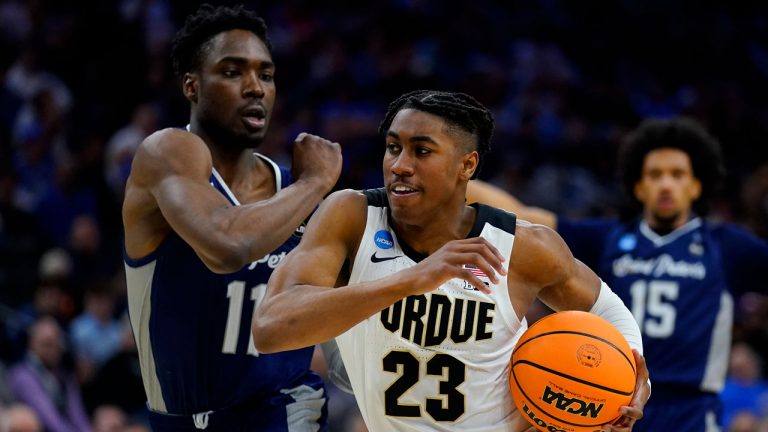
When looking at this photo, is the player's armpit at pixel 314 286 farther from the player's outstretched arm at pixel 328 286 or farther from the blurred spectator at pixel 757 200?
the blurred spectator at pixel 757 200

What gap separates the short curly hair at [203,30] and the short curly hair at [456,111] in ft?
3.23

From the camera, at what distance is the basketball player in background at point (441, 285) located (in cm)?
389

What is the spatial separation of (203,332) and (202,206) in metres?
0.59

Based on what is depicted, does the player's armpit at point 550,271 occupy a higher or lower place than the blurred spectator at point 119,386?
higher

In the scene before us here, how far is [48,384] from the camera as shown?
8.79m

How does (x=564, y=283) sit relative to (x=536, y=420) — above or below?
above

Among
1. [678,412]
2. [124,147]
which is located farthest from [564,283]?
[124,147]

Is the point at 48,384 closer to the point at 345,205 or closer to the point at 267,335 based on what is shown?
the point at 345,205

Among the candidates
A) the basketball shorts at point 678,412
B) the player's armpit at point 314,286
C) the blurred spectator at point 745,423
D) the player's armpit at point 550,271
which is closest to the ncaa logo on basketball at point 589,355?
the player's armpit at point 550,271

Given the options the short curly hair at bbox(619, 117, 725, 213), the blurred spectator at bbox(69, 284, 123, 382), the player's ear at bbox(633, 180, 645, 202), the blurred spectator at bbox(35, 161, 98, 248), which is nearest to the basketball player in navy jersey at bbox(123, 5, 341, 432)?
the player's ear at bbox(633, 180, 645, 202)

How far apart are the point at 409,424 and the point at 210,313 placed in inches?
39.0

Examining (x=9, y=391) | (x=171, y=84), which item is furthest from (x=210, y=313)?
(x=171, y=84)

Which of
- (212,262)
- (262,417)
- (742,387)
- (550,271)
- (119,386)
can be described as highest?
(550,271)

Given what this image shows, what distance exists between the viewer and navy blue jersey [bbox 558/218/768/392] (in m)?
6.11
